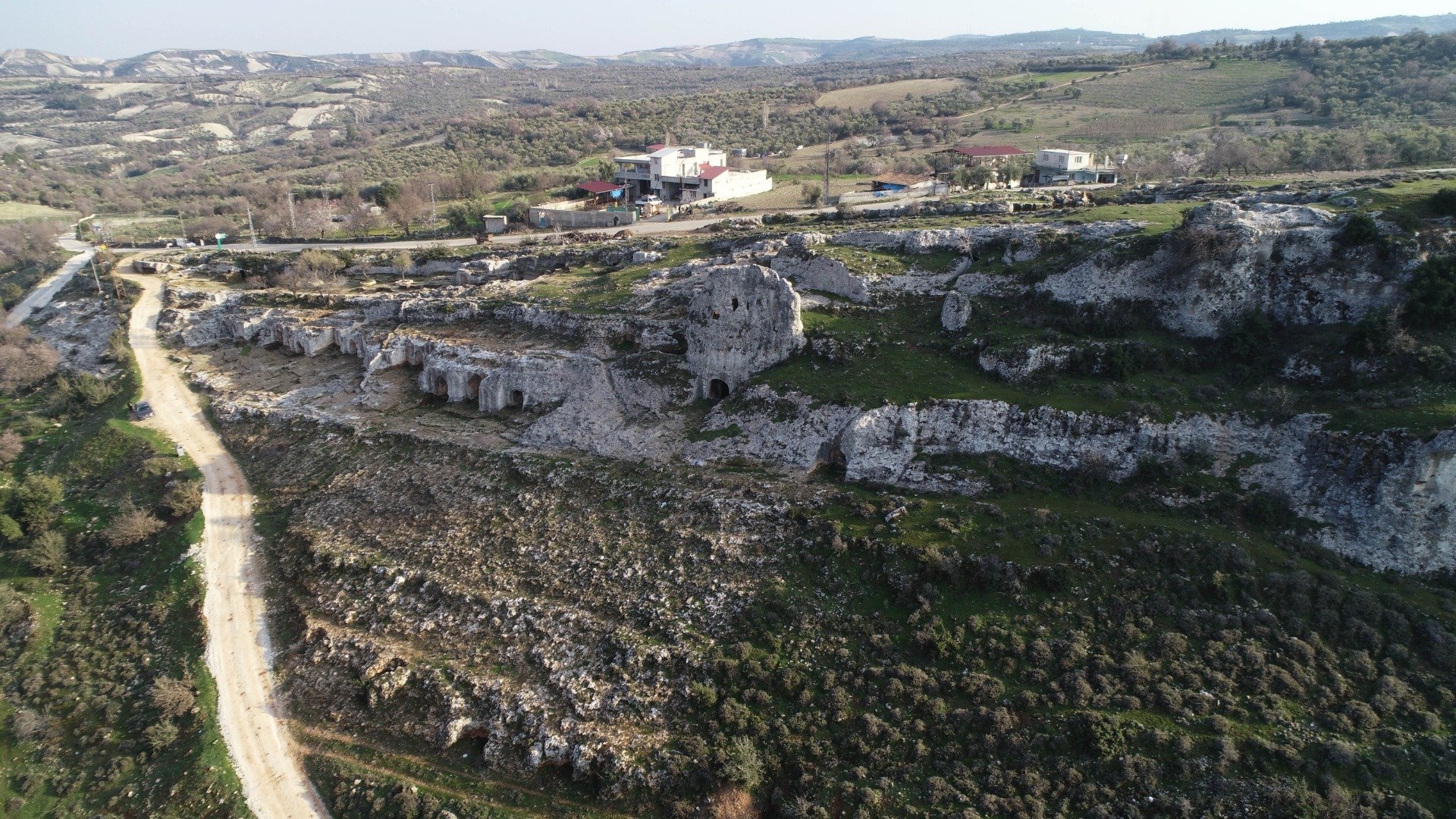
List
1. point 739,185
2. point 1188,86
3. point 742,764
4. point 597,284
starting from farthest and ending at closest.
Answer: point 1188,86 → point 739,185 → point 597,284 → point 742,764

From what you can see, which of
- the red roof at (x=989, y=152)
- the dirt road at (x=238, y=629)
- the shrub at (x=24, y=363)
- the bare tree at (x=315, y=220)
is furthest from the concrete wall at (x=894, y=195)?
the shrub at (x=24, y=363)

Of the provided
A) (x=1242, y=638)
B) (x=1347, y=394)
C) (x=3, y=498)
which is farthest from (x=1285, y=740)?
(x=3, y=498)

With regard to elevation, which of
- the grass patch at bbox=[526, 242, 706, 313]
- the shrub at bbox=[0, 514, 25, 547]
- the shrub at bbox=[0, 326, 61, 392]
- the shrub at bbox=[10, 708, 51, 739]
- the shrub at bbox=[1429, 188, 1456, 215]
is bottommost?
the shrub at bbox=[10, 708, 51, 739]

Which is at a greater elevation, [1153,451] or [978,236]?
[978,236]

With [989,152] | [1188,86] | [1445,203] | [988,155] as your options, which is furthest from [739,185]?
[1188,86]

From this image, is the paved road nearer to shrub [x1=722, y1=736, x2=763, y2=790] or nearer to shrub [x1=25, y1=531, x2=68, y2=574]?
shrub [x1=25, y1=531, x2=68, y2=574]

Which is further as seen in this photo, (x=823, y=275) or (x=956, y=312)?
(x=823, y=275)

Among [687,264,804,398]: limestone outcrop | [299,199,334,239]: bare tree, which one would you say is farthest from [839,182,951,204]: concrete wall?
[299,199,334,239]: bare tree

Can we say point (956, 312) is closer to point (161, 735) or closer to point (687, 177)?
point (161, 735)
